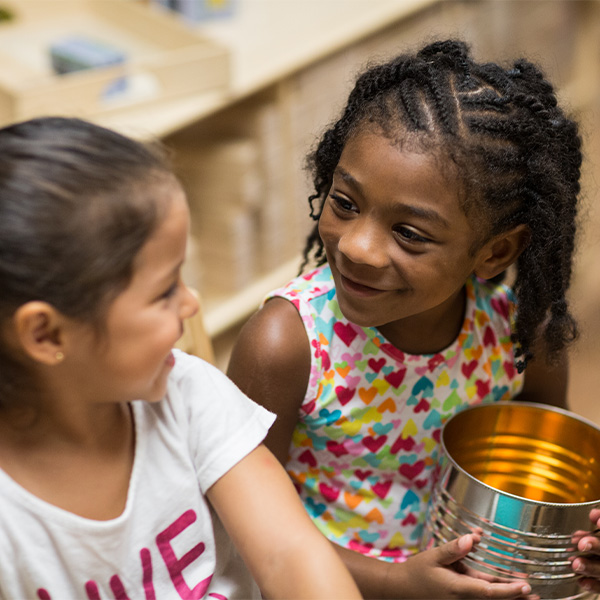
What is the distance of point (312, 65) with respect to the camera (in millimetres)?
1946

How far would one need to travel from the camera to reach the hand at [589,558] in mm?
865

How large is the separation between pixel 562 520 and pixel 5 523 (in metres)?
0.53

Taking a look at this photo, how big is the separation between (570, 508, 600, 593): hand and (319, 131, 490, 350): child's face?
0.28 m

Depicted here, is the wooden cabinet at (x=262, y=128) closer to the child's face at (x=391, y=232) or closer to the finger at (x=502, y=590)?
the child's face at (x=391, y=232)

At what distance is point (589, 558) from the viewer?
2.94ft

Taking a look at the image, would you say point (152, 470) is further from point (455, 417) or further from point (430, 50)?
point (430, 50)

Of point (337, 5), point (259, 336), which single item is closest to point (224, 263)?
point (337, 5)

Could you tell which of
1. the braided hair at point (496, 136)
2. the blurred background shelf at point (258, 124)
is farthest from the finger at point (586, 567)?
the blurred background shelf at point (258, 124)

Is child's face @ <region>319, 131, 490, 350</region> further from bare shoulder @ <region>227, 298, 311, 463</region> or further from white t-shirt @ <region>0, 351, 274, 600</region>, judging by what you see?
white t-shirt @ <region>0, 351, 274, 600</region>

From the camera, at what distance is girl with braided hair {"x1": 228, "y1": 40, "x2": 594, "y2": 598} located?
0.87 meters

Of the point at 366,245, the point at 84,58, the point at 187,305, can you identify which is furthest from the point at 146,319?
the point at 84,58

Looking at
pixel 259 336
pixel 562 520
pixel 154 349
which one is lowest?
pixel 562 520

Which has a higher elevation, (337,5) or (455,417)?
(337,5)

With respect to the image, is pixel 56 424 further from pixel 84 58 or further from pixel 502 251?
pixel 84 58
